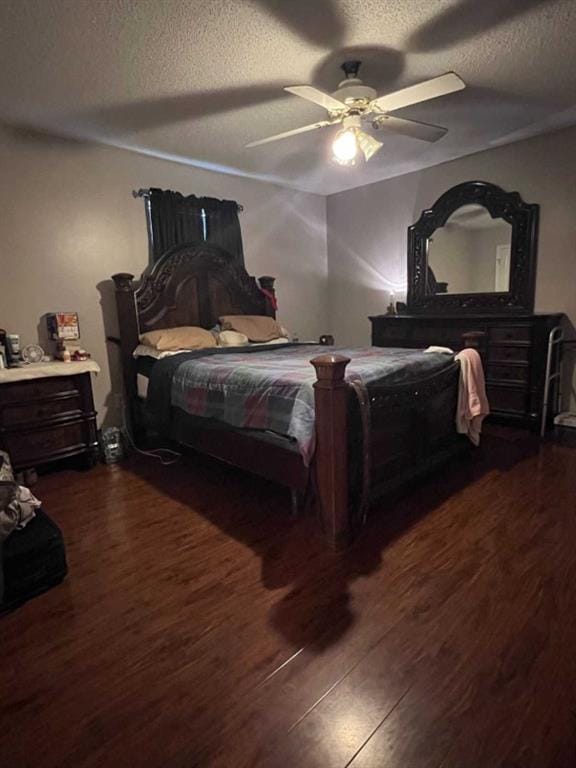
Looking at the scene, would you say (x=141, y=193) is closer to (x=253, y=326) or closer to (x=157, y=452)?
(x=253, y=326)

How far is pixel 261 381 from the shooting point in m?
2.34

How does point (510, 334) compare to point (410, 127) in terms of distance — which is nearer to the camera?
point (410, 127)

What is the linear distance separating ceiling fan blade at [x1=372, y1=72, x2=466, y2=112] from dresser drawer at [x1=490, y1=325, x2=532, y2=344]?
2106 mm

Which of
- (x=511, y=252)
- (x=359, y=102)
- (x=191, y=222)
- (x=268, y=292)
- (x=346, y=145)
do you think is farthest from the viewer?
(x=268, y=292)

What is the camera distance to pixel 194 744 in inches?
44.8

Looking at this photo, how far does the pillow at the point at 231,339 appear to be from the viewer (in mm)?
3877

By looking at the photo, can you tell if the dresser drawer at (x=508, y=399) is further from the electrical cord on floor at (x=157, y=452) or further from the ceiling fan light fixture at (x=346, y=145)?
the electrical cord on floor at (x=157, y=452)

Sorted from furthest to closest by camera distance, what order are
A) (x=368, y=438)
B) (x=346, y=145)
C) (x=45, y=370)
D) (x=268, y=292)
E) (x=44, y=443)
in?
(x=268, y=292)
(x=44, y=443)
(x=45, y=370)
(x=346, y=145)
(x=368, y=438)

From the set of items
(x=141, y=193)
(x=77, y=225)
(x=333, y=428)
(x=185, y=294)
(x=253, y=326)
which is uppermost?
(x=141, y=193)

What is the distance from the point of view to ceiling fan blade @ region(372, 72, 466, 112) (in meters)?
2.03

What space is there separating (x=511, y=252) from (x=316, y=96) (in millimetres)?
2580

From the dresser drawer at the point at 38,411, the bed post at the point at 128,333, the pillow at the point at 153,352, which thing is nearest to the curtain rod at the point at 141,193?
the bed post at the point at 128,333

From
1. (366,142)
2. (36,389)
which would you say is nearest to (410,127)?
(366,142)

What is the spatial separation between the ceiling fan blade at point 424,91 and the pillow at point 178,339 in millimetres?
2175
